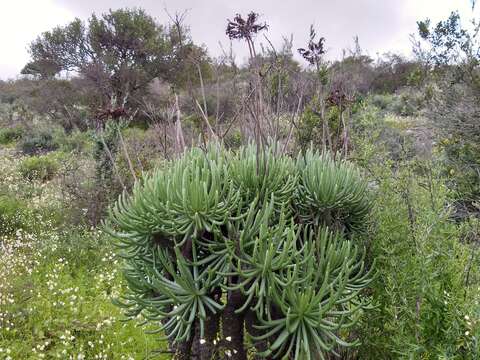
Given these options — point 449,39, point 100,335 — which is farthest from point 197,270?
point 449,39

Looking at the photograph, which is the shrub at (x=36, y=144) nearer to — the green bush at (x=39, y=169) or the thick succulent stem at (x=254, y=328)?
the green bush at (x=39, y=169)

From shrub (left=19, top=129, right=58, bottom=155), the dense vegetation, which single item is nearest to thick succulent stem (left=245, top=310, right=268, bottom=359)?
the dense vegetation

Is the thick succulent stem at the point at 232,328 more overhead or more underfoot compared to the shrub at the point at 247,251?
more underfoot

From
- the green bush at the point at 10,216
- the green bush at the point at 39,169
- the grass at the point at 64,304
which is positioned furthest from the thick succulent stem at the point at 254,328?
the green bush at the point at 39,169

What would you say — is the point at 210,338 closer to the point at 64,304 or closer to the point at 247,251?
the point at 247,251

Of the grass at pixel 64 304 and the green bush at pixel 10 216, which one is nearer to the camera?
the grass at pixel 64 304

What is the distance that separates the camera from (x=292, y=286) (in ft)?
6.03

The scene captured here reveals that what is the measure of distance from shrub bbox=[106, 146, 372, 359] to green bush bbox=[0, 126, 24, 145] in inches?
694

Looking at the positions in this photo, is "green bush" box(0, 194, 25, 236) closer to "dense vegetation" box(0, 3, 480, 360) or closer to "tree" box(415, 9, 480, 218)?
"dense vegetation" box(0, 3, 480, 360)

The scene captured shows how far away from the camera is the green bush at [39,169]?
10.4 m

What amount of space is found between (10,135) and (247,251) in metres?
18.8

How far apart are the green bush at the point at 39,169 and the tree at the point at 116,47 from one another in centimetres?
872

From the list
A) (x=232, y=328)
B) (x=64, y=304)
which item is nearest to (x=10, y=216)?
(x=64, y=304)

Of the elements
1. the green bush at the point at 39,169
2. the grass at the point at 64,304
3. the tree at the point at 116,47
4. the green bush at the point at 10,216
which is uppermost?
the tree at the point at 116,47
